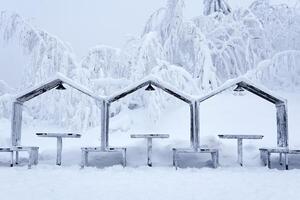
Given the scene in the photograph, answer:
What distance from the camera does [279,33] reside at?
18.8m

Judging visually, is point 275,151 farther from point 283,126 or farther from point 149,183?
point 149,183

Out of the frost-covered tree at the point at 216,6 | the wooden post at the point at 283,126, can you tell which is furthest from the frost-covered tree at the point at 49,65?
the frost-covered tree at the point at 216,6

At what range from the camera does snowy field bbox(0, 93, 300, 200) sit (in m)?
7.05

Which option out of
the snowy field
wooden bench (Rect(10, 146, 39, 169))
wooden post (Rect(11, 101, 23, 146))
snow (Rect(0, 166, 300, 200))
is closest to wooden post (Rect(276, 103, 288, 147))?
the snowy field

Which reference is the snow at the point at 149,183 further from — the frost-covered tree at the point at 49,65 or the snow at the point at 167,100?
the frost-covered tree at the point at 49,65

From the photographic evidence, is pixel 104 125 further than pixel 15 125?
No

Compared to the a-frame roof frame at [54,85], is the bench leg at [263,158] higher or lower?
lower

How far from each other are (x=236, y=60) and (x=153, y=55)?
14.2 feet

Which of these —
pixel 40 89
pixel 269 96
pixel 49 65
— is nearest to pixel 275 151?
pixel 269 96

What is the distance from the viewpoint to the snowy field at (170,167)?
705cm

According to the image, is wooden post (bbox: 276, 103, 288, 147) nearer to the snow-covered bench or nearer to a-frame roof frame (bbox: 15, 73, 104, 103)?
the snow-covered bench

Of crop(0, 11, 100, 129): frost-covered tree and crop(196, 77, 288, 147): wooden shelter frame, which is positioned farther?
crop(0, 11, 100, 129): frost-covered tree

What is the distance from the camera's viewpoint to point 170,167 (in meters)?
11.3

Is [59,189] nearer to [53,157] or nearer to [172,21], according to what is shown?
[53,157]
